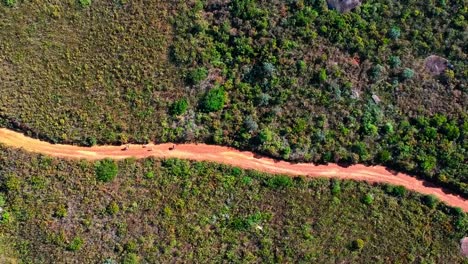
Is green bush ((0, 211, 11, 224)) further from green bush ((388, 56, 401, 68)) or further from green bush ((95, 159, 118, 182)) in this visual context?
green bush ((388, 56, 401, 68))

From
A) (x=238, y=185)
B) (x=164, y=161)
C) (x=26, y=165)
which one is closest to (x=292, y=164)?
(x=238, y=185)

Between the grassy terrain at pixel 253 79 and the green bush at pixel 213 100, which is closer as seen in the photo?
the grassy terrain at pixel 253 79

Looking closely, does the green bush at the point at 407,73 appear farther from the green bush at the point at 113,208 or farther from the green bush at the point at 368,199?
the green bush at the point at 113,208

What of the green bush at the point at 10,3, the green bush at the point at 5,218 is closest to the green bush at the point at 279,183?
the green bush at the point at 5,218

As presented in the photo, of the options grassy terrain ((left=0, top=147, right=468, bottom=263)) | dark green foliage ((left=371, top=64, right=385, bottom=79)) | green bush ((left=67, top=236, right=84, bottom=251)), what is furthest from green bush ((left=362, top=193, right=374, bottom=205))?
green bush ((left=67, top=236, right=84, bottom=251))

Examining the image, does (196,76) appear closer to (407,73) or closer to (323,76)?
(323,76)

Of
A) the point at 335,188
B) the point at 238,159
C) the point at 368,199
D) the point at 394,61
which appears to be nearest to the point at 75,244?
the point at 238,159
